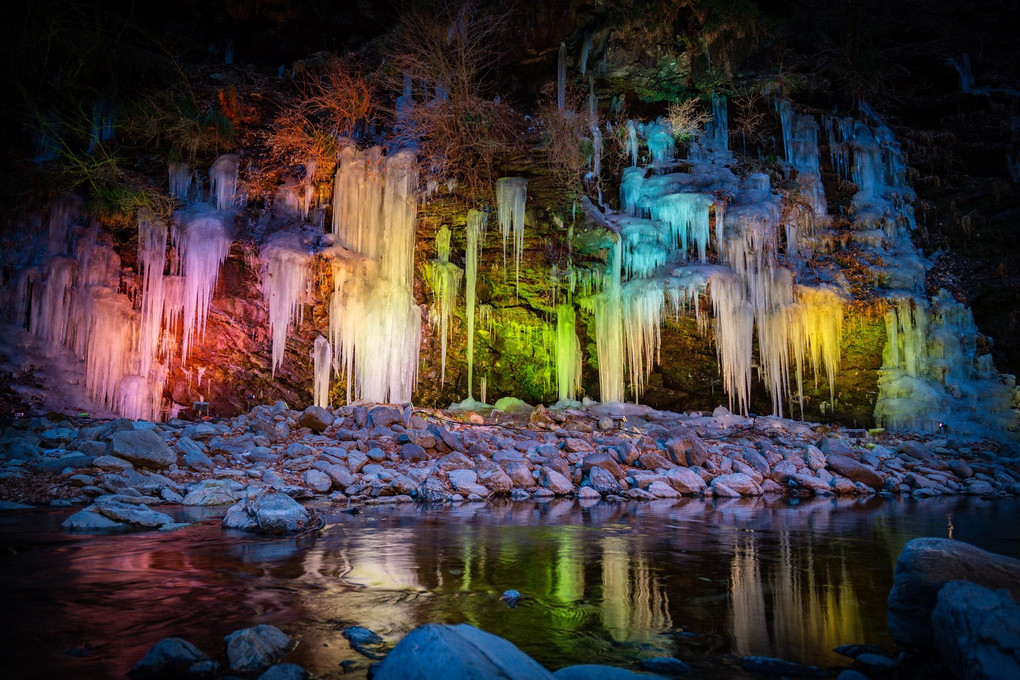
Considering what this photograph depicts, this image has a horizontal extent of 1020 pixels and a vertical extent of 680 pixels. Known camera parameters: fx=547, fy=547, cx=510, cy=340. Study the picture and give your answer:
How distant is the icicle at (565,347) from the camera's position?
51.2 ft

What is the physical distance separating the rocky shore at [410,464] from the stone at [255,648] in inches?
116

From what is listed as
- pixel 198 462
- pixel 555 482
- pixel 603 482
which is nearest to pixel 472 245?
pixel 555 482

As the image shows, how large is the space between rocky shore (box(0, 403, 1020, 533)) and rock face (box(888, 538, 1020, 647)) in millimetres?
4630

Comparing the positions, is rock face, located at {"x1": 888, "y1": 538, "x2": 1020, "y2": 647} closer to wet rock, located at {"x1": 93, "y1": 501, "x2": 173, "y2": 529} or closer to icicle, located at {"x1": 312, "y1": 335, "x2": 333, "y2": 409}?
wet rock, located at {"x1": 93, "y1": 501, "x2": 173, "y2": 529}

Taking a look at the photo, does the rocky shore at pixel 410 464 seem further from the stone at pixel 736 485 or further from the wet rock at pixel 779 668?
the wet rock at pixel 779 668

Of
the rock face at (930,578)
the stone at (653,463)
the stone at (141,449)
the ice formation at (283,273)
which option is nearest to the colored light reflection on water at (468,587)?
the rock face at (930,578)

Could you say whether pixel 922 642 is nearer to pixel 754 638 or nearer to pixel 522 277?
pixel 754 638

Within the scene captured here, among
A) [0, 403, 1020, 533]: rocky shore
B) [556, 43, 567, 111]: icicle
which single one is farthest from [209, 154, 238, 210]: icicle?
[556, 43, 567, 111]: icicle

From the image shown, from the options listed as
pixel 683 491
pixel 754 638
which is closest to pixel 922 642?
pixel 754 638

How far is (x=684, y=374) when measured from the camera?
17.5m

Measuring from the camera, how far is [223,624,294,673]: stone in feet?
7.13

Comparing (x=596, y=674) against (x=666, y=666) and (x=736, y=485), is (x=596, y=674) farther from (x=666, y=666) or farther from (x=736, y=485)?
(x=736, y=485)

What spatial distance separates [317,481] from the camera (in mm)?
7691

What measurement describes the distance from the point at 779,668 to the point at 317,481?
262 inches
